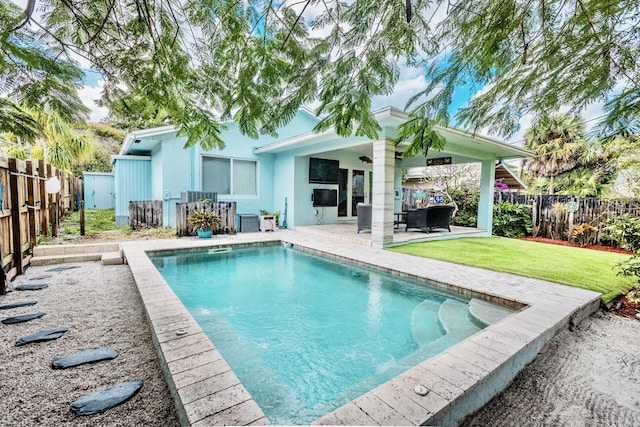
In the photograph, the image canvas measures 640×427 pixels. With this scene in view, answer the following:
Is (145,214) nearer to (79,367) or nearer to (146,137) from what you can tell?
(146,137)

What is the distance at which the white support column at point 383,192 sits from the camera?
7137mm

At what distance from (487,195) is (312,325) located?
891 cm

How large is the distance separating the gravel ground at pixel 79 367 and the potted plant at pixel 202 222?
4.23m

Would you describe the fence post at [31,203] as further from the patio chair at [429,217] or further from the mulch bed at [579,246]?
the mulch bed at [579,246]

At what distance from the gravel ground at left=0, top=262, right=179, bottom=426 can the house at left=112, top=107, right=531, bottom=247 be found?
6.03 metres

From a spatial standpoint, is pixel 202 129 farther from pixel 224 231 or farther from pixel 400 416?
pixel 224 231

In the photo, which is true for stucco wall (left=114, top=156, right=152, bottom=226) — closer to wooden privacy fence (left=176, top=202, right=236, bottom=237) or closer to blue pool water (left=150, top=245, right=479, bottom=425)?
wooden privacy fence (left=176, top=202, right=236, bottom=237)

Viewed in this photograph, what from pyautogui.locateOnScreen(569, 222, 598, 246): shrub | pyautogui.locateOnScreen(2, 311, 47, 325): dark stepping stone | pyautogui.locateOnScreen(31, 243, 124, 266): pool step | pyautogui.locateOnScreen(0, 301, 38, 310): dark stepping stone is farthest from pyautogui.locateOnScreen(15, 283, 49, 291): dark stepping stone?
pyautogui.locateOnScreen(569, 222, 598, 246): shrub

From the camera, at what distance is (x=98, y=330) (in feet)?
9.67

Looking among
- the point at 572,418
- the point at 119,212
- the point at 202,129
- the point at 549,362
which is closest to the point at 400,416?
the point at 572,418

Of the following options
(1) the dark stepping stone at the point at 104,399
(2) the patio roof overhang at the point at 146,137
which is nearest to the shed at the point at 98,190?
(2) the patio roof overhang at the point at 146,137

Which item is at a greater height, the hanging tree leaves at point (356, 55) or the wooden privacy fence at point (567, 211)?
the hanging tree leaves at point (356, 55)

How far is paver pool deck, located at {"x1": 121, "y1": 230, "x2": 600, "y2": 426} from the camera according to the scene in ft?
5.39

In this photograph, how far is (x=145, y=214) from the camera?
952 cm
